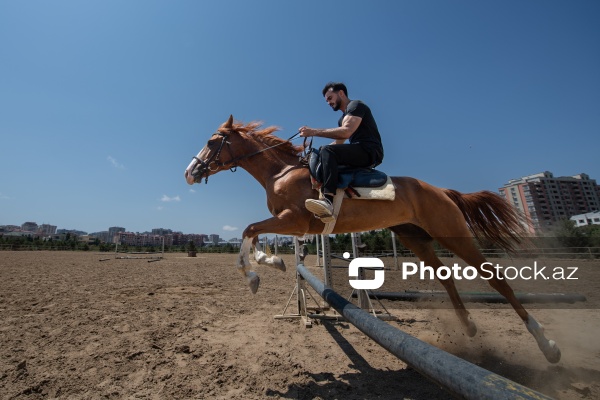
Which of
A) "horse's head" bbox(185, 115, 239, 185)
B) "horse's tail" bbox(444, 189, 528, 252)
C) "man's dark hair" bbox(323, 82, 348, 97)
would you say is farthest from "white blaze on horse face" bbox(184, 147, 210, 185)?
"horse's tail" bbox(444, 189, 528, 252)

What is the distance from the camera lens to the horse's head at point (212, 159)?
12.7 ft

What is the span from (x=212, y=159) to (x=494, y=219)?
166 inches

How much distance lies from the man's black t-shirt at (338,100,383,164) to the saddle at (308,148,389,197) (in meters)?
0.34

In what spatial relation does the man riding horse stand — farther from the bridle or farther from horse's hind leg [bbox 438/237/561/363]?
horse's hind leg [bbox 438/237/561/363]

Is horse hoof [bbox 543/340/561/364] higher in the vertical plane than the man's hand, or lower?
lower

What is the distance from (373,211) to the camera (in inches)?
135

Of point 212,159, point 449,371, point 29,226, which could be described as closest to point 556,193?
point 212,159

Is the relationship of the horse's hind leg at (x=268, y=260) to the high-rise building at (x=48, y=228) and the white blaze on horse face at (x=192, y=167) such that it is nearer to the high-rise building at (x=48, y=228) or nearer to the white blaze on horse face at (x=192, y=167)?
the white blaze on horse face at (x=192, y=167)

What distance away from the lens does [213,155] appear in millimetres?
3947

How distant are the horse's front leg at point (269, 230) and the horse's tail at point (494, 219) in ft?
7.97

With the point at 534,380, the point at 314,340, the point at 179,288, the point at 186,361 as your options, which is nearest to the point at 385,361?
the point at 314,340

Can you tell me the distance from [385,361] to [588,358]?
264 cm

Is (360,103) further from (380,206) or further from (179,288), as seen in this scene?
(179,288)

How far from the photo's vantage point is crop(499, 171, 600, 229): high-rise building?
289 feet
